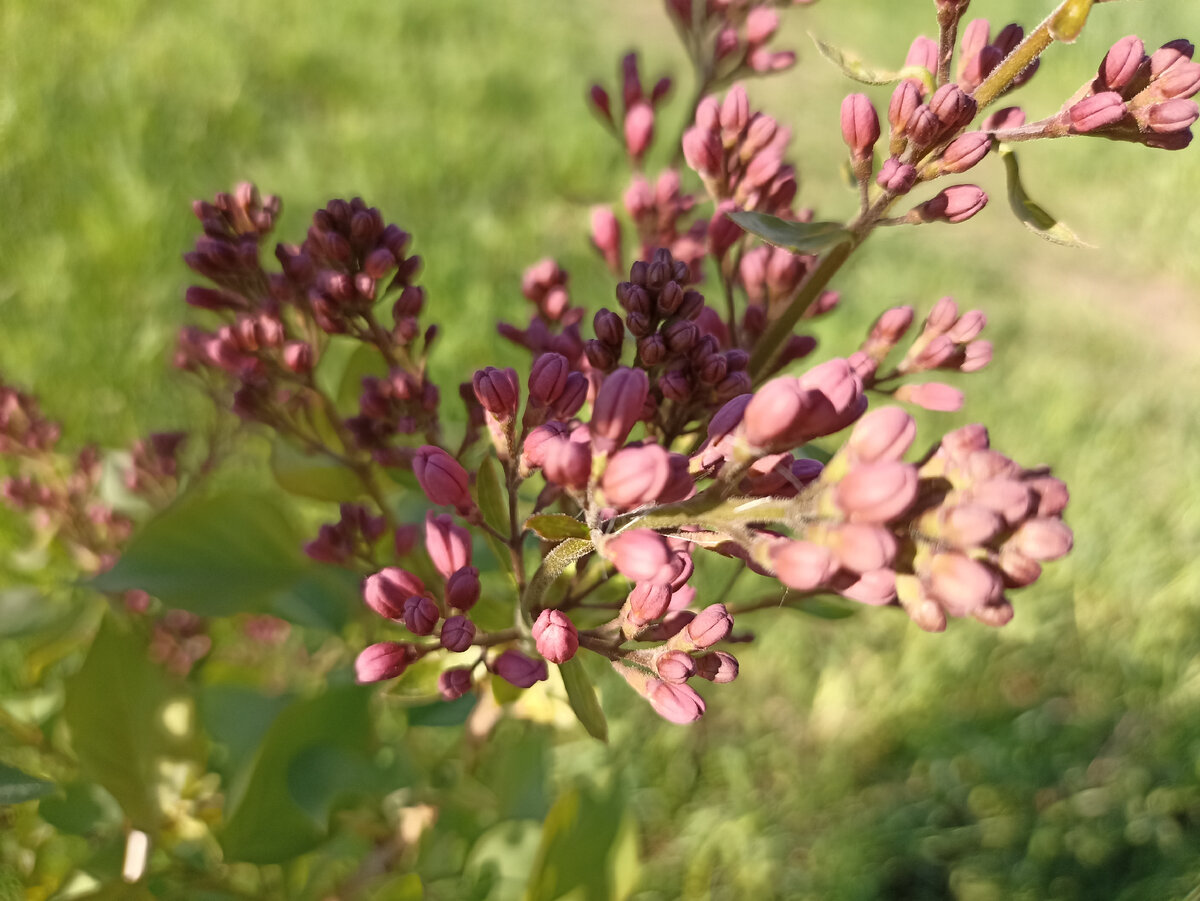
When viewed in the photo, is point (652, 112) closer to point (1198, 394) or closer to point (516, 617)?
point (516, 617)

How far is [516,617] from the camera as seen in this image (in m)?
0.99

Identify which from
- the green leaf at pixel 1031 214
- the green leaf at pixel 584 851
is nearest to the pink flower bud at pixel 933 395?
the green leaf at pixel 1031 214

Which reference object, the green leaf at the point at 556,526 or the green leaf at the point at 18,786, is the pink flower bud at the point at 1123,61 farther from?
the green leaf at the point at 18,786

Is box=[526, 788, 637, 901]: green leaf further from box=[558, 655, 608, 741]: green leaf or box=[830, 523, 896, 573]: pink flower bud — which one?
box=[830, 523, 896, 573]: pink flower bud

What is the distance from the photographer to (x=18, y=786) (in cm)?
93

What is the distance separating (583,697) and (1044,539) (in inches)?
18.4

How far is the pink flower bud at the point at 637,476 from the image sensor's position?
67 cm

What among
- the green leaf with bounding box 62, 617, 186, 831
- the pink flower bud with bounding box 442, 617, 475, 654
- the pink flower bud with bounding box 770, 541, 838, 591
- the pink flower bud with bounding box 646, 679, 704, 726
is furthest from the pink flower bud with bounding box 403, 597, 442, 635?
the green leaf with bounding box 62, 617, 186, 831

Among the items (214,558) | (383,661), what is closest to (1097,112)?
(383,661)

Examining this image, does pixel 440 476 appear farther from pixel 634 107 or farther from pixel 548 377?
pixel 634 107

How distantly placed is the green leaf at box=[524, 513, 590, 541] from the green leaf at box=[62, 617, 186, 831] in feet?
2.60

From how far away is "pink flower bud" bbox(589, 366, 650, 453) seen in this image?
2.37ft

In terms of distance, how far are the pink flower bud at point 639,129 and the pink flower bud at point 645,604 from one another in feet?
2.90

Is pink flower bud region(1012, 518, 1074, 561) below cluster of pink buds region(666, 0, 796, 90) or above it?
below
